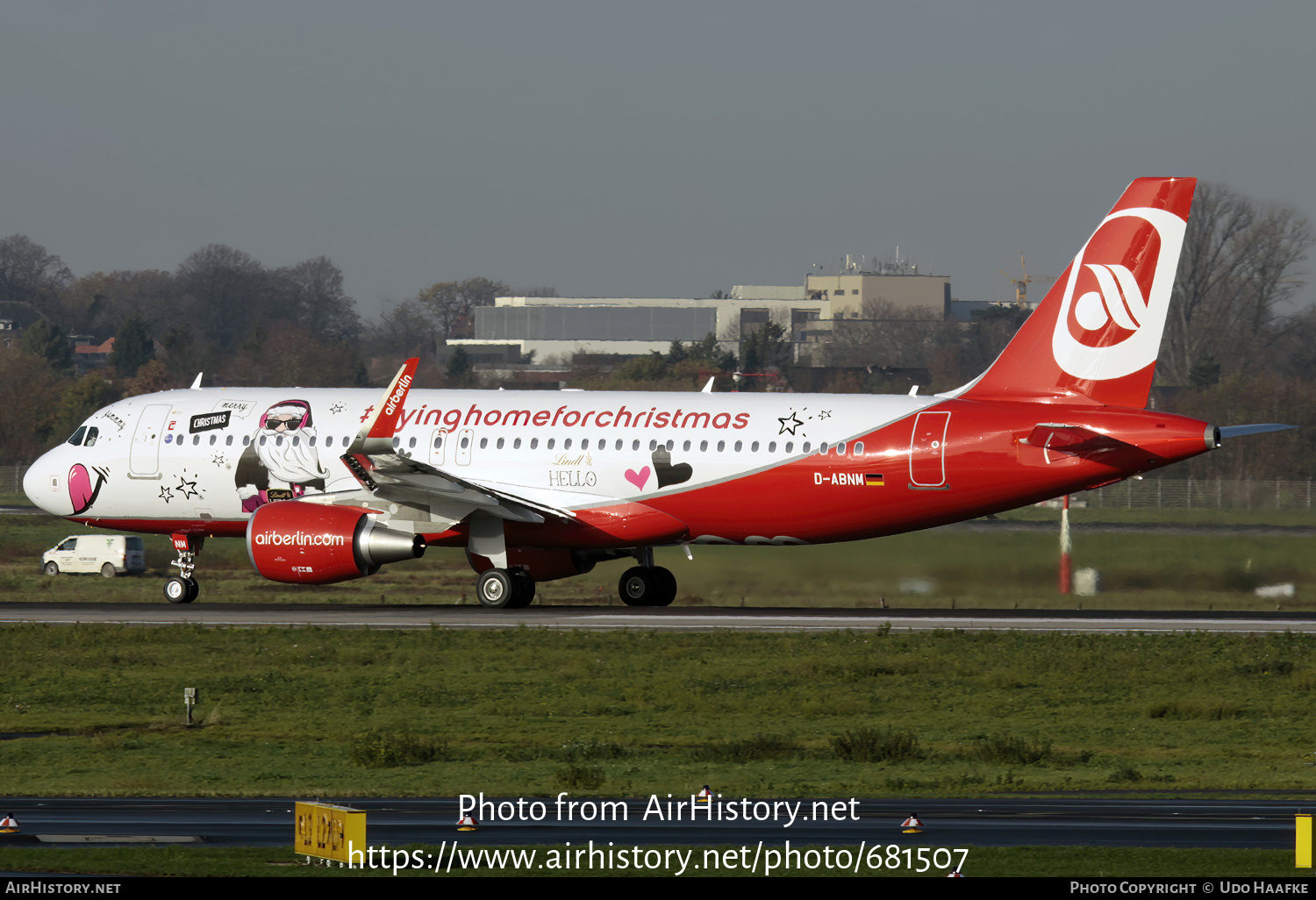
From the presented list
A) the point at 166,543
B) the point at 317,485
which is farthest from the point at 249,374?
the point at 317,485

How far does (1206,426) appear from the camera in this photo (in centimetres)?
3225

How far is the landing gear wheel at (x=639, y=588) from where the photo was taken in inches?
1503

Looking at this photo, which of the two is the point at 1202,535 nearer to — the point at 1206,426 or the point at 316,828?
the point at 1206,426

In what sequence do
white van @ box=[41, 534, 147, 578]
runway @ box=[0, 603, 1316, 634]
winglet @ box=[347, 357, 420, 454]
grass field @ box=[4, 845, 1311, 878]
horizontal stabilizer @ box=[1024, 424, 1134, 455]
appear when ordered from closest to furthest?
grass field @ box=[4, 845, 1311, 878], horizontal stabilizer @ box=[1024, 424, 1134, 455], runway @ box=[0, 603, 1316, 634], winglet @ box=[347, 357, 420, 454], white van @ box=[41, 534, 147, 578]

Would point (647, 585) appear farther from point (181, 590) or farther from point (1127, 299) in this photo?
point (1127, 299)

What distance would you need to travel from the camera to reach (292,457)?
37.5 metres

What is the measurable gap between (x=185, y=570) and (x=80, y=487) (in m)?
3.19

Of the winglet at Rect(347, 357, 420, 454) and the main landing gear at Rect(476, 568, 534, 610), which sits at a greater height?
the winglet at Rect(347, 357, 420, 454)

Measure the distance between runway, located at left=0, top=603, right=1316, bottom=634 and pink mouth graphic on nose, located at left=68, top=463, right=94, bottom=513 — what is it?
8.42 feet

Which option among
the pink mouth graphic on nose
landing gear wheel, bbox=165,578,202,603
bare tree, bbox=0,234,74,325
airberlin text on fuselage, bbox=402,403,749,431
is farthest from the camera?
bare tree, bbox=0,234,74,325

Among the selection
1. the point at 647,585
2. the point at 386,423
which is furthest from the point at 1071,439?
the point at 386,423

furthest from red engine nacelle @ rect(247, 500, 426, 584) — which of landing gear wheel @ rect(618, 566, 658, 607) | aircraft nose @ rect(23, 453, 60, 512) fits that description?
aircraft nose @ rect(23, 453, 60, 512)

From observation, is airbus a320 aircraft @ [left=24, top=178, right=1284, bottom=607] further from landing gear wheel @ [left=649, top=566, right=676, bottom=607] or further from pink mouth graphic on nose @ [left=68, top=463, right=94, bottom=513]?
pink mouth graphic on nose @ [left=68, top=463, right=94, bottom=513]

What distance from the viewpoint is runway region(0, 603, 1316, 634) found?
3300 centimetres
